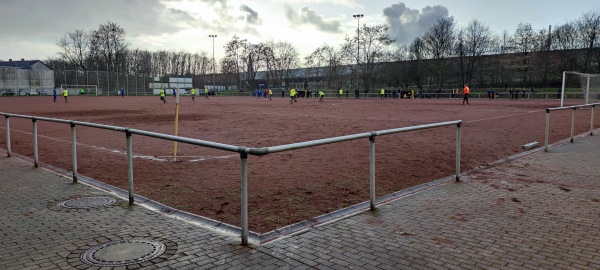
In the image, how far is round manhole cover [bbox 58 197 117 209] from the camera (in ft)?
19.7

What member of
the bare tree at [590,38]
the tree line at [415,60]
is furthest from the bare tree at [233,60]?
the bare tree at [590,38]

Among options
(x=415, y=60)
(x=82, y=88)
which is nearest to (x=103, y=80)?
(x=82, y=88)

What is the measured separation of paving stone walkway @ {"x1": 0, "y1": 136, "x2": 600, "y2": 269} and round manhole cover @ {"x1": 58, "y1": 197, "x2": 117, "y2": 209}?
0.51 ft

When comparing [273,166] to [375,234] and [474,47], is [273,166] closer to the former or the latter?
[375,234]

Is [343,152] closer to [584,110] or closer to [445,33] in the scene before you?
[584,110]

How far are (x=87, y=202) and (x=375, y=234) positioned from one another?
4146 millimetres

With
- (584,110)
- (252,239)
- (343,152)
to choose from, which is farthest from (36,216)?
(584,110)

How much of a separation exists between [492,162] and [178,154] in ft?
25.3

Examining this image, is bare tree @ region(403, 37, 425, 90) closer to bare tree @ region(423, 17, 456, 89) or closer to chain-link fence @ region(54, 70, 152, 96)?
bare tree @ region(423, 17, 456, 89)

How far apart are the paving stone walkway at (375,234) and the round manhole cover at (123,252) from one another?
9cm

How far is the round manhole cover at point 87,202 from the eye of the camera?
19.7 feet

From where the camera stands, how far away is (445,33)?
7400cm

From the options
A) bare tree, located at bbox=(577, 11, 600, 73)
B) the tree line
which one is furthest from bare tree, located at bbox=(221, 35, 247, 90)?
bare tree, located at bbox=(577, 11, 600, 73)

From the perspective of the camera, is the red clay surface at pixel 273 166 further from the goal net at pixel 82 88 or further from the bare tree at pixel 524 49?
the goal net at pixel 82 88
